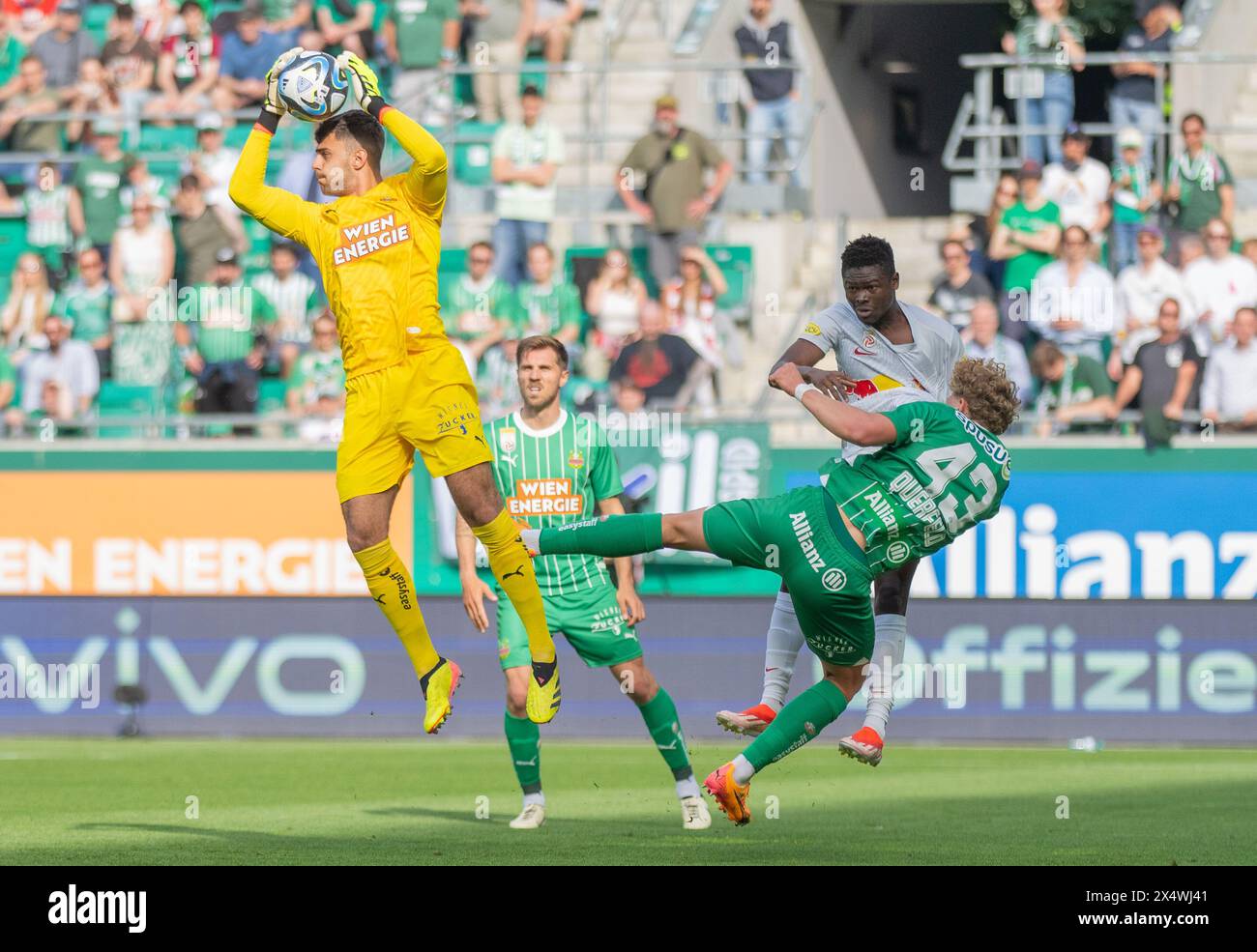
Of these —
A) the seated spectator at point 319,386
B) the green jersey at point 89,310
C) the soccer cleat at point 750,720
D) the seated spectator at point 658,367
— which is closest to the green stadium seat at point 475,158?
the seated spectator at point 319,386

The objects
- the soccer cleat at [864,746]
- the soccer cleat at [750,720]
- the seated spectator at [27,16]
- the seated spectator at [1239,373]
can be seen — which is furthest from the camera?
the seated spectator at [27,16]

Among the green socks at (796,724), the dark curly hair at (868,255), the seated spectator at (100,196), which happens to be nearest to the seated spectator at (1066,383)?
the dark curly hair at (868,255)

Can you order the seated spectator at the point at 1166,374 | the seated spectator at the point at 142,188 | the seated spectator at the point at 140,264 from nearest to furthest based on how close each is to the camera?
the seated spectator at the point at 1166,374
the seated spectator at the point at 140,264
the seated spectator at the point at 142,188

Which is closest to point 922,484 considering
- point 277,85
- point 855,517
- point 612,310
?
point 855,517

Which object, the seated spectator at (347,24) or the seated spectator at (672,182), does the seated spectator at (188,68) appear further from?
the seated spectator at (672,182)

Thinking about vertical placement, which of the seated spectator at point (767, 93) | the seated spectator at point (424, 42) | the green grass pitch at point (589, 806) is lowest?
the green grass pitch at point (589, 806)

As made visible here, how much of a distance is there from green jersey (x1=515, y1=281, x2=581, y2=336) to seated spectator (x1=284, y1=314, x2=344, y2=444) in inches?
63.1

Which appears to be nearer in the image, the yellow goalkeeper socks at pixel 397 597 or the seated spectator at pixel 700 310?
the yellow goalkeeper socks at pixel 397 597

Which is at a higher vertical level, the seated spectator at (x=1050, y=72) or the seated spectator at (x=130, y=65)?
the seated spectator at (x=130, y=65)

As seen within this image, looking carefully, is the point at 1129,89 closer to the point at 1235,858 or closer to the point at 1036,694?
the point at 1036,694

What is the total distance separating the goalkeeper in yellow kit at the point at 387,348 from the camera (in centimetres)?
947

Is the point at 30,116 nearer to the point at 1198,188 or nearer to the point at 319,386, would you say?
the point at 319,386

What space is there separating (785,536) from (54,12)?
1596 cm

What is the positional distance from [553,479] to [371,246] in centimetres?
212
